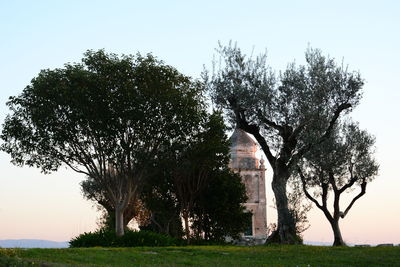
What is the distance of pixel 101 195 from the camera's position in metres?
71.6

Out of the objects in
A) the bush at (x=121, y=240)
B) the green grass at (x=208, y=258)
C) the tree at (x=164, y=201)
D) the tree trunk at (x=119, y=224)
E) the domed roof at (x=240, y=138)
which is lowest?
the green grass at (x=208, y=258)

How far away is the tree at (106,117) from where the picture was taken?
4294 cm

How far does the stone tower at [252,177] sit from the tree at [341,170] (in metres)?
23.6

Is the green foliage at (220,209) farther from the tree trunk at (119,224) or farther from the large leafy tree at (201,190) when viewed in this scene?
the tree trunk at (119,224)

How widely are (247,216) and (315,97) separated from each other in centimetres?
1825

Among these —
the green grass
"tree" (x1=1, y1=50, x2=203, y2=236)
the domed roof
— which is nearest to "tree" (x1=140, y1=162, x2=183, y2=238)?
"tree" (x1=1, y1=50, x2=203, y2=236)

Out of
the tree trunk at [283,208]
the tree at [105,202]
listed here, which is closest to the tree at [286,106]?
the tree trunk at [283,208]

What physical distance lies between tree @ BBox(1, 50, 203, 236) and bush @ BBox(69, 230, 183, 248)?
1673mm

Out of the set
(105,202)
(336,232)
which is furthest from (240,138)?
(336,232)

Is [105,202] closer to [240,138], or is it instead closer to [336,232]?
[240,138]

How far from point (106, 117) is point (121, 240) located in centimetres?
851

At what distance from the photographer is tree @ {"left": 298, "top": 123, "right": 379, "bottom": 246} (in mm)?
48438

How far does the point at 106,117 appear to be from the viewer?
4272 centimetres

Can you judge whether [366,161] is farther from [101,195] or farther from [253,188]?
[101,195]
